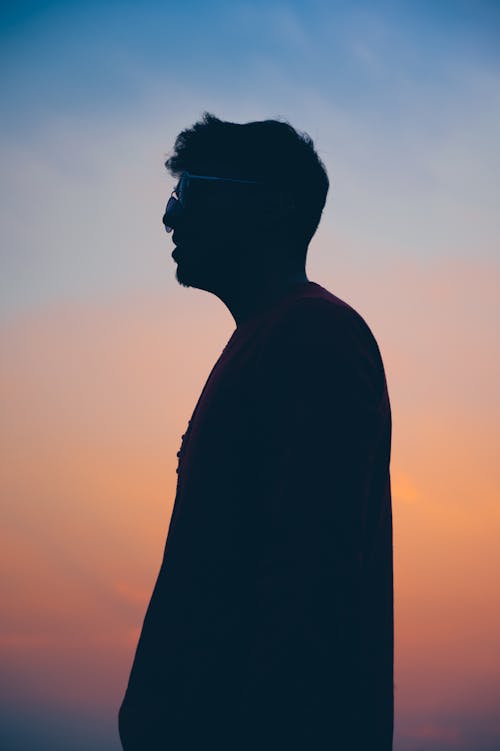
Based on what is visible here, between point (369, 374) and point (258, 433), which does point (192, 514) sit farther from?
point (369, 374)

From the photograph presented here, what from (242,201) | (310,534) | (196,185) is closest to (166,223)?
(196,185)

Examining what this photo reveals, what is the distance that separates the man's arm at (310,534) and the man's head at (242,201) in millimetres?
668

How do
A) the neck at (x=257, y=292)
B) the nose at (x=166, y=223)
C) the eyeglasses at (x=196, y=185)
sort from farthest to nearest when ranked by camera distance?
the nose at (x=166, y=223) → the eyeglasses at (x=196, y=185) → the neck at (x=257, y=292)

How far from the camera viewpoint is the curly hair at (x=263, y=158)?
114 inches

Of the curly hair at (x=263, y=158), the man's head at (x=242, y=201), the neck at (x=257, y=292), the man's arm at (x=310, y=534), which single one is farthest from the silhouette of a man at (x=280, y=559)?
the curly hair at (x=263, y=158)

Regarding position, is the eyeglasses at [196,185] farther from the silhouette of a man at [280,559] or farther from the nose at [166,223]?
the silhouette of a man at [280,559]

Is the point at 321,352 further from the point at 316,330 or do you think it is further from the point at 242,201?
the point at 242,201

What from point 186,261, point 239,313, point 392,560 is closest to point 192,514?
point 392,560

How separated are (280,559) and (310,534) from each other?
3.4 inches

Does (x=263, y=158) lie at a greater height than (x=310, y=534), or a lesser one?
greater

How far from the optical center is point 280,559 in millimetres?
1911

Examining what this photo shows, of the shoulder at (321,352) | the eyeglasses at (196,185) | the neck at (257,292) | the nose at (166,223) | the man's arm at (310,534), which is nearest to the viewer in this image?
the man's arm at (310,534)

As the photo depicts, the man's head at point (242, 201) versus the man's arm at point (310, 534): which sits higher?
the man's head at point (242, 201)

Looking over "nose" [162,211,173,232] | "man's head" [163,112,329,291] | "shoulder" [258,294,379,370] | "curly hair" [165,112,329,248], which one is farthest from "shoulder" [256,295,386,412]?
"nose" [162,211,173,232]
